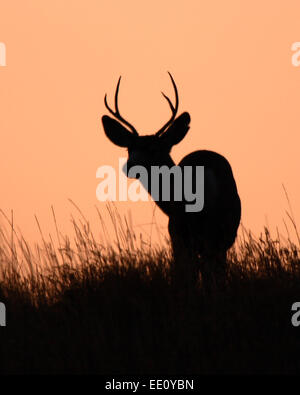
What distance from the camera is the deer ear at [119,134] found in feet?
34.9

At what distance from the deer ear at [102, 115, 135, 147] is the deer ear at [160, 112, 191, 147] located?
12.8 inches

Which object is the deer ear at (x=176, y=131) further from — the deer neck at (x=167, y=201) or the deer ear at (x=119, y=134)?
the deer ear at (x=119, y=134)

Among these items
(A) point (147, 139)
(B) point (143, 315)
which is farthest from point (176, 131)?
(B) point (143, 315)

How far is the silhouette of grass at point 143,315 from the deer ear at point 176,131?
1744 mm

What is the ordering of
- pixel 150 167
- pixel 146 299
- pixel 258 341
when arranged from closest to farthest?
pixel 258 341, pixel 146 299, pixel 150 167

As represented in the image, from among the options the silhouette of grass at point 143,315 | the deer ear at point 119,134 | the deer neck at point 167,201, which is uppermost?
the deer ear at point 119,134

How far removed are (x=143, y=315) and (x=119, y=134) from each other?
3.42 metres

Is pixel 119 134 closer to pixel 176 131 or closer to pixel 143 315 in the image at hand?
pixel 176 131

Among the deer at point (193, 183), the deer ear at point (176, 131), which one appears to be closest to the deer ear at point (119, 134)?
the deer at point (193, 183)

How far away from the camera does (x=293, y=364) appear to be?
7.08 m

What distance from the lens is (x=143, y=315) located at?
7539 millimetres
